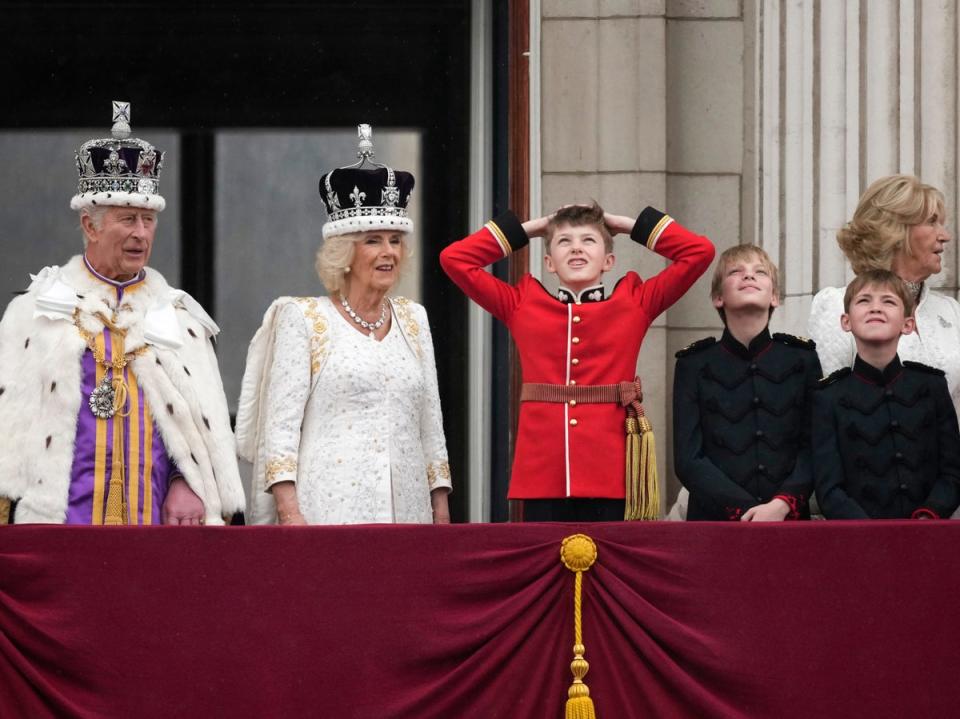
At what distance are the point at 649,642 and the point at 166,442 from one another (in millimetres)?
1640

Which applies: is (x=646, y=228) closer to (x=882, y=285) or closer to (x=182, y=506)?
(x=882, y=285)

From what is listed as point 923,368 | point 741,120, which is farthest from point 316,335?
point 741,120

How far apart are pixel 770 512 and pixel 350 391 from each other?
138cm

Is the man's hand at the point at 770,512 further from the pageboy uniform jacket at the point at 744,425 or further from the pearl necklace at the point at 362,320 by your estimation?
the pearl necklace at the point at 362,320

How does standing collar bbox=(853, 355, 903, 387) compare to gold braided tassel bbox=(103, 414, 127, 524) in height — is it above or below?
above

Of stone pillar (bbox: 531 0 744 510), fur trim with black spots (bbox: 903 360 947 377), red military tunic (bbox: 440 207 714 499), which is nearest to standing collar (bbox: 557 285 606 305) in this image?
red military tunic (bbox: 440 207 714 499)

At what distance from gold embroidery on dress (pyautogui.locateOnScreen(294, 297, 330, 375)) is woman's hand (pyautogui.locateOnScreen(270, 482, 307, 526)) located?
15.0 inches

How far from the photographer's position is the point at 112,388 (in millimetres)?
5816

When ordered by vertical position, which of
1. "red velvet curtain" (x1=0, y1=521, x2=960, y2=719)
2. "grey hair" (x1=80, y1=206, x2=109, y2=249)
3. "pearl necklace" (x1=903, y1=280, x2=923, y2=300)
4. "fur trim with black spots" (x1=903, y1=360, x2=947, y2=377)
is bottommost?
"red velvet curtain" (x1=0, y1=521, x2=960, y2=719)

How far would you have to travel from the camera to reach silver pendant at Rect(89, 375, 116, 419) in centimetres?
577

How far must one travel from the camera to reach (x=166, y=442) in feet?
19.1

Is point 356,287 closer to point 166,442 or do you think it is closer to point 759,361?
point 166,442

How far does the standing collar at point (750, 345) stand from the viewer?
19.4 ft

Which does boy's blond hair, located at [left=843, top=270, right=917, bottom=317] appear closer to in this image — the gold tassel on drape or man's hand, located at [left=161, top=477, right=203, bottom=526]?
the gold tassel on drape
